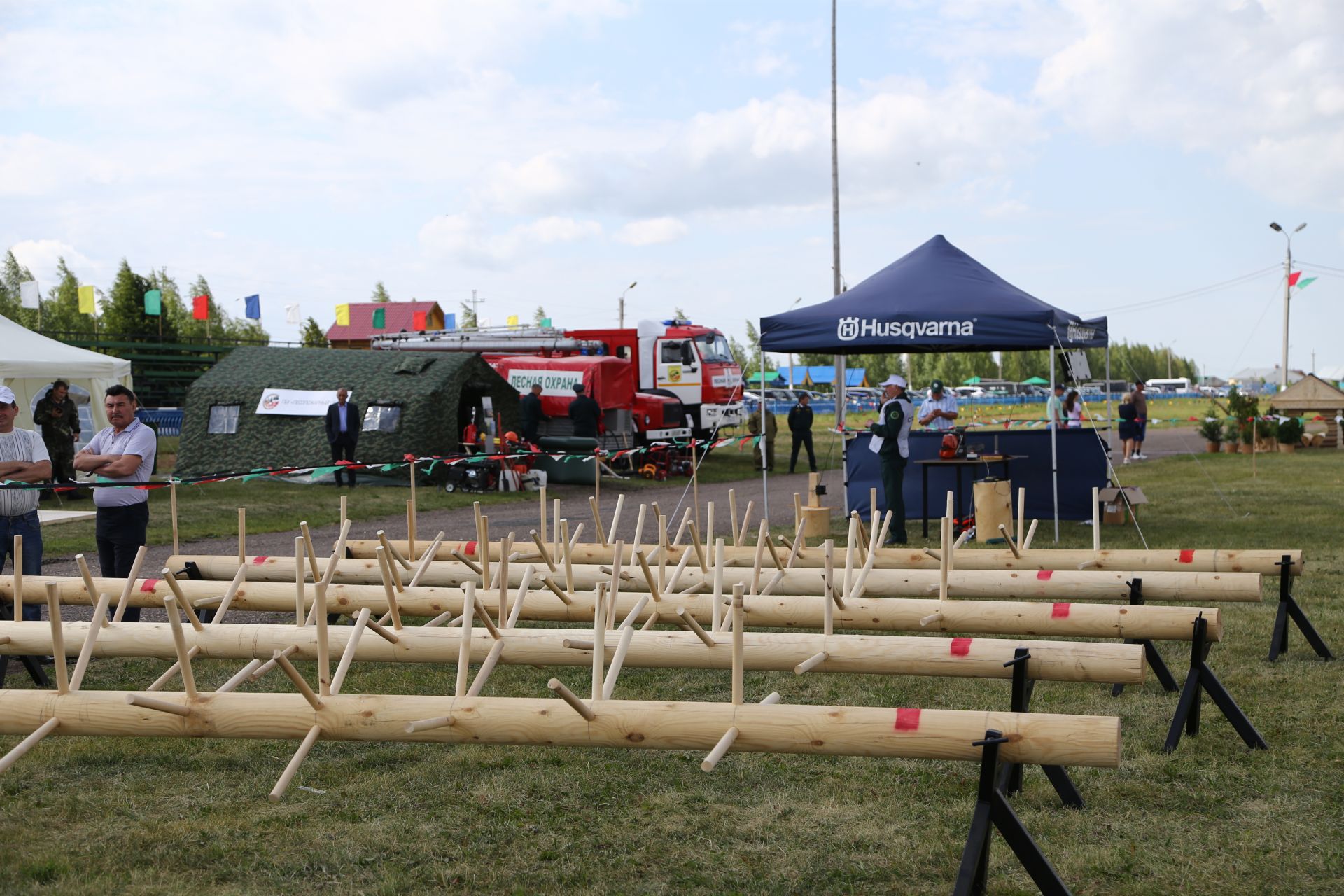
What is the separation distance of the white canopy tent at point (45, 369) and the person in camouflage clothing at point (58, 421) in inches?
12.1

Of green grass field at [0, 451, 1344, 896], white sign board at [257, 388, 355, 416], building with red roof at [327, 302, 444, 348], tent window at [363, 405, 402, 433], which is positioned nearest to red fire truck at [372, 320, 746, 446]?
tent window at [363, 405, 402, 433]

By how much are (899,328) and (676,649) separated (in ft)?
26.3

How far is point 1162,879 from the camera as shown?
4059mm

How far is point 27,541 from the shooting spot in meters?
7.21

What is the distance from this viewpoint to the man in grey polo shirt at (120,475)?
736 centimetres

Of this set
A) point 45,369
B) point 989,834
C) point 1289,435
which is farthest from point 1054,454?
point 1289,435

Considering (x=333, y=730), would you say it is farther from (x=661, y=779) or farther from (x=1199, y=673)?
(x=1199, y=673)

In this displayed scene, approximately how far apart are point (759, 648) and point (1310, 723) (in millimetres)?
2964

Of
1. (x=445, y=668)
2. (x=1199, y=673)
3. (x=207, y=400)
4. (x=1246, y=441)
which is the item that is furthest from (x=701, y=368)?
(x=1199, y=673)

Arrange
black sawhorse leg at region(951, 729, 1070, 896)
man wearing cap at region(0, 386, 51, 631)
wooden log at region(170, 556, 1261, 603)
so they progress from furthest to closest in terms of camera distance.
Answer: man wearing cap at region(0, 386, 51, 631)
wooden log at region(170, 556, 1261, 603)
black sawhorse leg at region(951, 729, 1070, 896)

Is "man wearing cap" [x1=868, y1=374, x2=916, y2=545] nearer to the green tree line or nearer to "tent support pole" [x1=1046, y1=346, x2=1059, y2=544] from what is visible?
"tent support pole" [x1=1046, y1=346, x2=1059, y2=544]

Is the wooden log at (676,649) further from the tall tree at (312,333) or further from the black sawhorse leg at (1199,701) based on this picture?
the tall tree at (312,333)

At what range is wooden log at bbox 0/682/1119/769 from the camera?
11.6 ft

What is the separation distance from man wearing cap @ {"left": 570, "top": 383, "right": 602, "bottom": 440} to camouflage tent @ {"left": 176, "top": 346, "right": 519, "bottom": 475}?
1.46 metres
